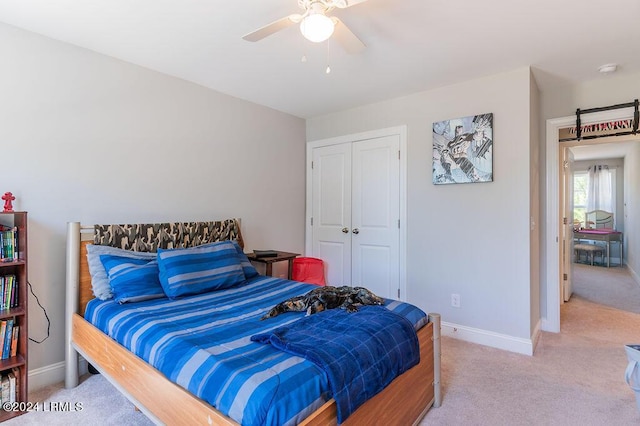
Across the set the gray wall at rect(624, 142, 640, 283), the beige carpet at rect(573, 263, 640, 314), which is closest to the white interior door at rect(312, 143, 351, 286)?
the beige carpet at rect(573, 263, 640, 314)

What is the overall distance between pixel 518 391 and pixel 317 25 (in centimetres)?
252

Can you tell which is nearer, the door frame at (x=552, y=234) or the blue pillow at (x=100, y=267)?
the blue pillow at (x=100, y=267)

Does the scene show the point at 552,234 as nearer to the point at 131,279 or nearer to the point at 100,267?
the point at 131,279

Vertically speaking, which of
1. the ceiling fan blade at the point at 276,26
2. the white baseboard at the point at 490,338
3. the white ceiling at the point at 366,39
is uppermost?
the white ceiling at the point at 366,39

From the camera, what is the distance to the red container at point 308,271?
396 centimetres

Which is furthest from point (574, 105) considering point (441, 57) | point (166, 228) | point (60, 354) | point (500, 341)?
point (60, 354)

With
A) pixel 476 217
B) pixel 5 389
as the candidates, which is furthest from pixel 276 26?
pixel 5 389

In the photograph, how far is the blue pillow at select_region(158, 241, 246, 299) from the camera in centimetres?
231

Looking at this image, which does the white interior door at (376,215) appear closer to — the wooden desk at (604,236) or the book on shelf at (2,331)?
the book on shelf at (2,331)

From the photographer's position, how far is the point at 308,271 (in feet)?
13.0

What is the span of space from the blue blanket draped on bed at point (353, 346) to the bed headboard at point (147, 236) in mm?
1617

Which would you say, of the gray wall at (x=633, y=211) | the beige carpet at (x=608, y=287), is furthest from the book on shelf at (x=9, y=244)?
the gray wall at (x=633, y=211)

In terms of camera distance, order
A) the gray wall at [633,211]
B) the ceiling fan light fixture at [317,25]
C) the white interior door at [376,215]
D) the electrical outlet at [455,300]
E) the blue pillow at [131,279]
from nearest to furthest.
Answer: the ceiling fan light fixture at [317,25] → the blue pillow at [131,279] → the electrical outlet at [455,300] → the white interior door at [376,215] → the gray wall at [633,211]

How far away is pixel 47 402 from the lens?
6.91 feet
